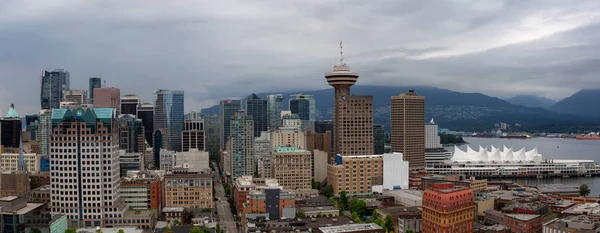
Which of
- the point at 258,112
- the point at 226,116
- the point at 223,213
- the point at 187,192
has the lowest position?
the point at 223,213

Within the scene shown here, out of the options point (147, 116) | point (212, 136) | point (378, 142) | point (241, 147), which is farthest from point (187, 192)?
point (212, 136)

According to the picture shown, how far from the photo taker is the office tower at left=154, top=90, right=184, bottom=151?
6550 inches

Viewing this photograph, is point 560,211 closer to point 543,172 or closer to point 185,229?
point 185,229

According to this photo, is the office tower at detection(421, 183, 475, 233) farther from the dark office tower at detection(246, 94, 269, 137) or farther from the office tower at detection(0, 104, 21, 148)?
the dark office tower at detection(246, 94, 269, 137)

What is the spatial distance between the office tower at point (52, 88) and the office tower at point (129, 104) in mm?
16422

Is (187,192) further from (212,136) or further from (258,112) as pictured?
(258,112)

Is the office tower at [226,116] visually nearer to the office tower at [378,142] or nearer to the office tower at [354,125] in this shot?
the office tower at [378,142]

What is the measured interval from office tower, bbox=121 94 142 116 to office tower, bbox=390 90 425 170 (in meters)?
91.0

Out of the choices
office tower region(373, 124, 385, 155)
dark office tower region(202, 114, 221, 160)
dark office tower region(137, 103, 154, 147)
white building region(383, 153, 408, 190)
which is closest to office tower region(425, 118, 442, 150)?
office tower region(373, 124, 385, 155)

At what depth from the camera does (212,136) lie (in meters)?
162

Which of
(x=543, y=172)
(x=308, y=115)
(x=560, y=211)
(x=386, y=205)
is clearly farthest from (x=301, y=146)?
(x=308, y=115)

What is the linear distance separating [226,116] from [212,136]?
10.1m

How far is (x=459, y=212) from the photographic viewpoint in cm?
4572

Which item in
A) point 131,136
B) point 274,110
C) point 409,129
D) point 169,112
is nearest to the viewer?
point 409,129
